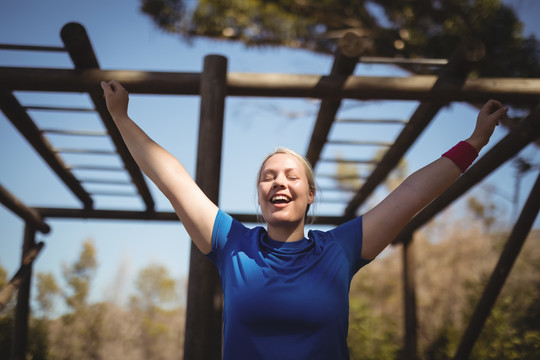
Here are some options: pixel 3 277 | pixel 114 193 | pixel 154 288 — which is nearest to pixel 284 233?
pixel 114 193

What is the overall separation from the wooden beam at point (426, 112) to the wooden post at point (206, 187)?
1327mm

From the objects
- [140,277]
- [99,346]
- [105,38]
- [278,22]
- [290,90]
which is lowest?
[99,346]

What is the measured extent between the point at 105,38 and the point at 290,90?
12441mm

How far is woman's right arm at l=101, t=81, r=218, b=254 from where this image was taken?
1.45m

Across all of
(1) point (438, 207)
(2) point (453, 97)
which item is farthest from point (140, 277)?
(2) point (453, 97)

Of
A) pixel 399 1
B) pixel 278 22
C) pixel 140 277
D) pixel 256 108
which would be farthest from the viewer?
pixel 140 277

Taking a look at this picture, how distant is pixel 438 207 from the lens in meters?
3.96

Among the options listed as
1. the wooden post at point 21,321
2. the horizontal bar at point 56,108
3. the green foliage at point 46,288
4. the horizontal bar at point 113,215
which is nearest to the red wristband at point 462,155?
the horizontal bar at point 56,108

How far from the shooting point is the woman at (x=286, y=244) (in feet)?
4.15

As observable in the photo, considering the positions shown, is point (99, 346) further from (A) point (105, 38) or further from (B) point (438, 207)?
(B) point (438, 207)

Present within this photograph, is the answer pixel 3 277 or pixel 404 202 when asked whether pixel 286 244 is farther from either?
pixel 3 277

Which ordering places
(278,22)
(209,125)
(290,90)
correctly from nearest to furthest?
(209,125) → (290,90) → (278,22)

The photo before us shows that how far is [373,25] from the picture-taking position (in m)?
7.99

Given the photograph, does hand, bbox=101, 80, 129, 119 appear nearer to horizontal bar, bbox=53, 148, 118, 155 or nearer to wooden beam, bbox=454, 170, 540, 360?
horizontal bar, bbox=53, 148, 118, 155
